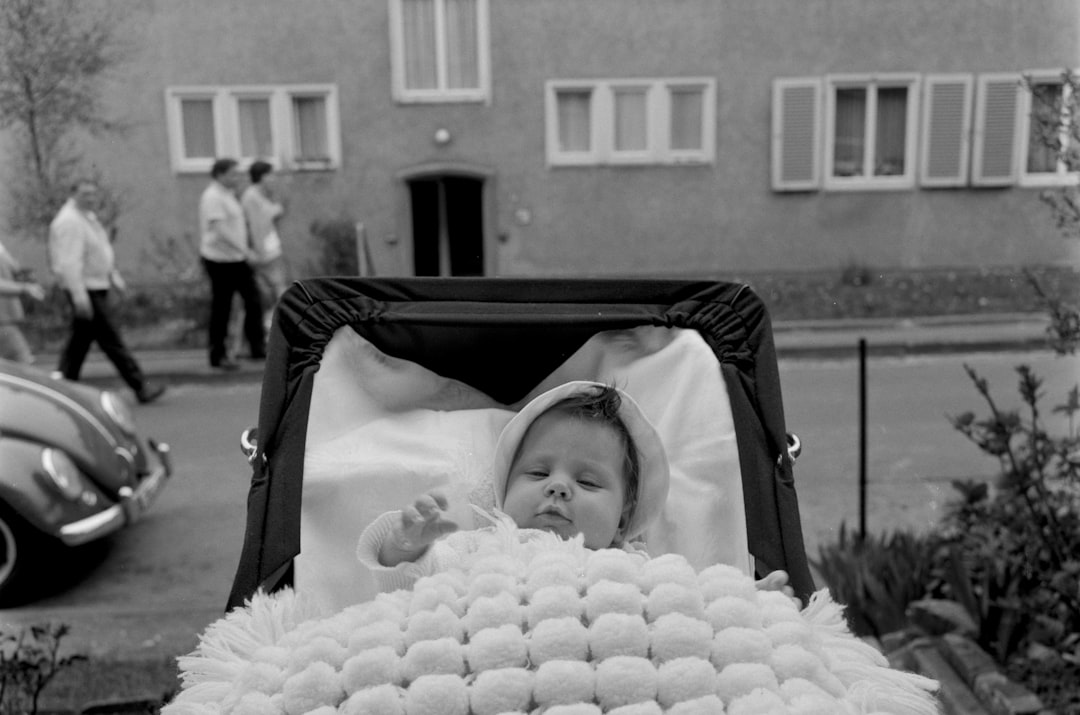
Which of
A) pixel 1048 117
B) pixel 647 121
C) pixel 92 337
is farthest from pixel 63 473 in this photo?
pixel 647 121

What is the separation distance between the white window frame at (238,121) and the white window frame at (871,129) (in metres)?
4.57

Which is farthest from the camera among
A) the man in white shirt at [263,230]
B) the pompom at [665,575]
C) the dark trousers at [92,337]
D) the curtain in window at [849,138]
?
the curtain in window at [849,138]

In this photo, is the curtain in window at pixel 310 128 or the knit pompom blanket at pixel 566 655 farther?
the curtain in window at pixel 310 128

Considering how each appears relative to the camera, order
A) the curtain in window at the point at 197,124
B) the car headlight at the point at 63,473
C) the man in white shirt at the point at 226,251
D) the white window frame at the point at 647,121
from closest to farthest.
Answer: the car headlight at the point at 63,473
the man in white shirt at the point at 226,251
the curtain in window at the point at 197,124
the white window frame at the point at 647,121

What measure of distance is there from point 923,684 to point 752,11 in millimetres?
7324

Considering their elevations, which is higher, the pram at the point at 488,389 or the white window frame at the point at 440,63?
the white window frame at the point at 440,63

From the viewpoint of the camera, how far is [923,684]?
1.41 m

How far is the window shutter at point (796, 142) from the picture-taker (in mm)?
9289

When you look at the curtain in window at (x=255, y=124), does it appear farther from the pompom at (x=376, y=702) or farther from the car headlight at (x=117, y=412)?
the pompom at (x=376, y=702)

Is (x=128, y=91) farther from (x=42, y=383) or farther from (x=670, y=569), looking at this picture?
(x=670, y=569)

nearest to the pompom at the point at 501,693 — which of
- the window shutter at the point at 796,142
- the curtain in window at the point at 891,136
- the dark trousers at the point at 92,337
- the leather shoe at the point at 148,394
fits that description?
the dark trousers at the point at 92,337

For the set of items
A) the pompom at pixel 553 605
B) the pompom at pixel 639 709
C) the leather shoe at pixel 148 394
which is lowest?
the leather shoe at pixel 148 394

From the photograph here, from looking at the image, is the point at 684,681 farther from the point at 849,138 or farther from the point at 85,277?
the point at 849,138

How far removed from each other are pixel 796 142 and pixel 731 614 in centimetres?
890
